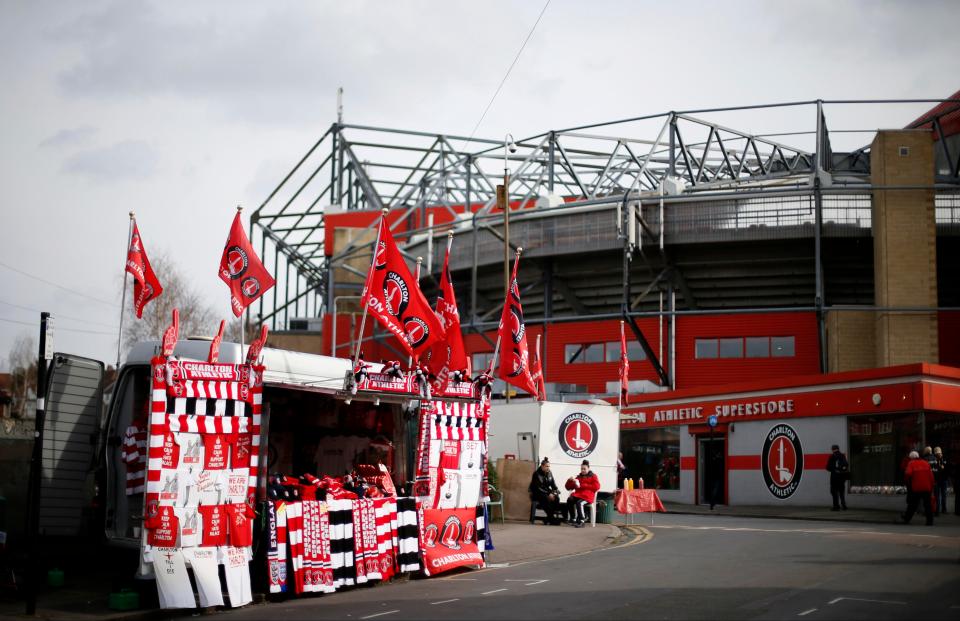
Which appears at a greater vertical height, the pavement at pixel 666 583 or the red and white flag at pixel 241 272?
the red and white flag at pixel 241 272

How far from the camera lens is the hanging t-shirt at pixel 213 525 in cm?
1199

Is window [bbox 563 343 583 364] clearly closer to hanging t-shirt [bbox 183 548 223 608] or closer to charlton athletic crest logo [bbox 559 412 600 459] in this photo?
charlton athletic crest logo [bbox 559 412 600 459]

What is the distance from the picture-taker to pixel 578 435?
26.1m

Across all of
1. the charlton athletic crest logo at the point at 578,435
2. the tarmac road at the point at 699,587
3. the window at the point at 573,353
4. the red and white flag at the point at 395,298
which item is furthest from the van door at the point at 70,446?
the window at the point at 573,353

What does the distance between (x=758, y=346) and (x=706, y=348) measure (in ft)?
7.16

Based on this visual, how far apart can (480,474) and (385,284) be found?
3.56 meters

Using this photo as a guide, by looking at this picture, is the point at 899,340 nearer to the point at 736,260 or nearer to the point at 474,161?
the point at 736,260

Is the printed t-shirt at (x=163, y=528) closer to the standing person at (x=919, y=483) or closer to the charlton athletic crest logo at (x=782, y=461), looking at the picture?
the standing person at (x=919, y=483)

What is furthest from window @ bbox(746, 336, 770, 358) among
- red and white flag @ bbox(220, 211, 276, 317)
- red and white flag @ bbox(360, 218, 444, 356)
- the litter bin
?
red and white flag @ bbox(220, 211, 276, 317)

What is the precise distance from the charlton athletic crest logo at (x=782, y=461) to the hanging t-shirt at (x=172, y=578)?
73.0ft

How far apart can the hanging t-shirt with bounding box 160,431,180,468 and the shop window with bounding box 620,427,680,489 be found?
26.3 m

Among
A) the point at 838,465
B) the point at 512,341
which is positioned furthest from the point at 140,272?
the point at 838,465

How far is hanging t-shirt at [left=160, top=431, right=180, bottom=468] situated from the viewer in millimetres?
11648

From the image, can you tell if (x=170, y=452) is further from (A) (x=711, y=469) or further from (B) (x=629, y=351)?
(B) (x=629, y=351)
